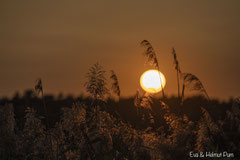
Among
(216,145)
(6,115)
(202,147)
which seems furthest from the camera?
(6,115)

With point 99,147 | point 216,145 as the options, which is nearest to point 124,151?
point 99,147

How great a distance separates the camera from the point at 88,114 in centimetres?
653

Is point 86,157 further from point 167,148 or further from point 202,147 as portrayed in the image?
point 202,147

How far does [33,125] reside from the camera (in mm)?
6531

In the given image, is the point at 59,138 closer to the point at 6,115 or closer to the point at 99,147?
the point at 99,147

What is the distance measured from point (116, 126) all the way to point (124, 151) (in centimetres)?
42

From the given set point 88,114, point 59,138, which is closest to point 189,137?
point 88,114

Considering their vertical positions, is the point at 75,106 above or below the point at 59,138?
above

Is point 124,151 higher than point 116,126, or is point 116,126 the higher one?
point 116,126

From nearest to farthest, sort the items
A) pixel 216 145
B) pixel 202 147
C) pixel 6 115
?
pixel 202 147, pixel 216 145, pixel 6 115

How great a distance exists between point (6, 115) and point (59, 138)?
129 cm

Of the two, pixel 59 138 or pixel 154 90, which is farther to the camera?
pixel 154 90

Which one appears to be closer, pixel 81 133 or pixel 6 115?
pixel 81 133

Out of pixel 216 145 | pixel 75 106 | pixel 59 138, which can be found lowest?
pixel 216 145
